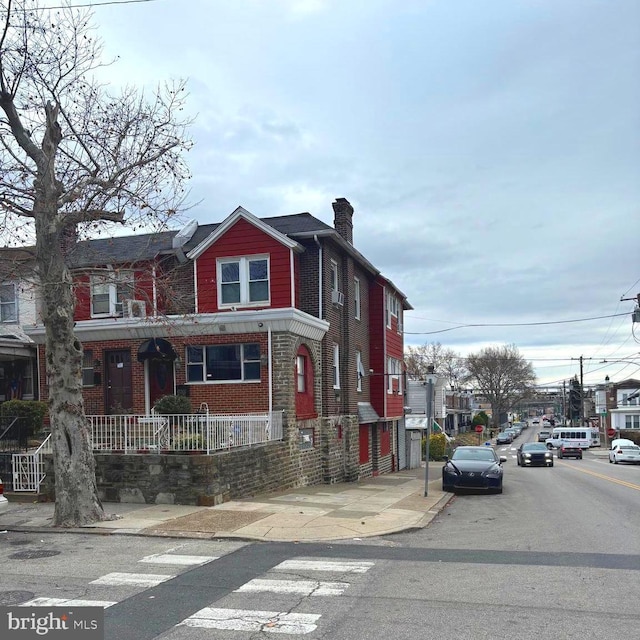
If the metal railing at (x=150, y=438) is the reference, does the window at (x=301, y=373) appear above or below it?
above

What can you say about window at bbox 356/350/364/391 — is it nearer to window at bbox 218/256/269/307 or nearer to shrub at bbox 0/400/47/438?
window at bbox 218/256/269/307

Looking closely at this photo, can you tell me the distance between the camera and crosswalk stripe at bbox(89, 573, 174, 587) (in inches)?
303

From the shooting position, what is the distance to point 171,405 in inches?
750

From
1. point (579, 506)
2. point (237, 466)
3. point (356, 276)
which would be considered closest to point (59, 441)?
point (237, 466)

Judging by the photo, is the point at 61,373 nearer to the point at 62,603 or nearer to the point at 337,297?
the point at 62,603

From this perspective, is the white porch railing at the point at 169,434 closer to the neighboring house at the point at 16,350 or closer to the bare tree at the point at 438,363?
the neighboring house at the point at 16,350

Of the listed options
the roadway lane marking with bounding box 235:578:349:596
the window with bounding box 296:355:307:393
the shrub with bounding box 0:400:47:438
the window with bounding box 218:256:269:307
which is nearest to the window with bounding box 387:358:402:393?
the window with bounding box 296:355:307:393

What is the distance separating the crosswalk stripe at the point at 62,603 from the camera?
673 centimetres

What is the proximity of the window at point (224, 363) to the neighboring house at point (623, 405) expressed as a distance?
62.5 meters

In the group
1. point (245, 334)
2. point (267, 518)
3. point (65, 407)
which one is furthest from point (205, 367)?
point (267, 518)

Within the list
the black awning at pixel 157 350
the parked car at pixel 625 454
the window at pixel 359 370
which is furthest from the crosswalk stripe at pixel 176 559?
the parked car at pixel 625 454

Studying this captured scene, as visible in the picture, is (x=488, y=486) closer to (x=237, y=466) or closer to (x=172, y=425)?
(x=237, y=466)

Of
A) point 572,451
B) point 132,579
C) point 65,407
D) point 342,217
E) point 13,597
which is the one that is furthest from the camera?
point 572,451

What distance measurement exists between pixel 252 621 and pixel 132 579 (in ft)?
7.75
